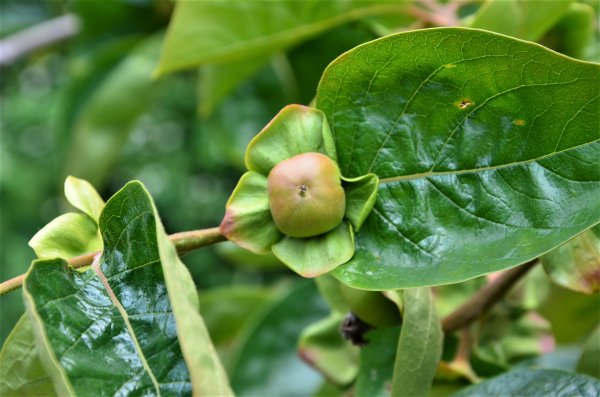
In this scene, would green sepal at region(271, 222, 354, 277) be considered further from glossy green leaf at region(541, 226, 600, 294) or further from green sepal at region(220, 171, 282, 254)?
glossy green leaf at region(541, 226, 600, 294)

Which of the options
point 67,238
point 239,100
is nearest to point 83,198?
point 67,238

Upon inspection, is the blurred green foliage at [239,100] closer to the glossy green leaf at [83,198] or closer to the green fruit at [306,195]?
the green fruit at [306,195]

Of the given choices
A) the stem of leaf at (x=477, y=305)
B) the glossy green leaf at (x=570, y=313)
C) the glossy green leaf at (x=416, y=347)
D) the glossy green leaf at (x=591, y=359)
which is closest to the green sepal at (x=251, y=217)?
the glossy green leaf at (x=416, y=347)

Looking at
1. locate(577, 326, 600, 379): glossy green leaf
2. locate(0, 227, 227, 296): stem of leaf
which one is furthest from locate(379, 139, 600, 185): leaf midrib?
locate(577, 326, 600, 379): glossy green leaf

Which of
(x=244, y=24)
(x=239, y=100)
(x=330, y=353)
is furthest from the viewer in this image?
(x=239, y=100)

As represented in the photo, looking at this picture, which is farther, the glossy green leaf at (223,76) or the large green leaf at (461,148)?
the glossy green leaf at (223,76)

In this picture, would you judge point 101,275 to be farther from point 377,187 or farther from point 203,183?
point 203,183

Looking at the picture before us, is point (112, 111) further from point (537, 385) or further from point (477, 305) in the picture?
point (537, 385)
